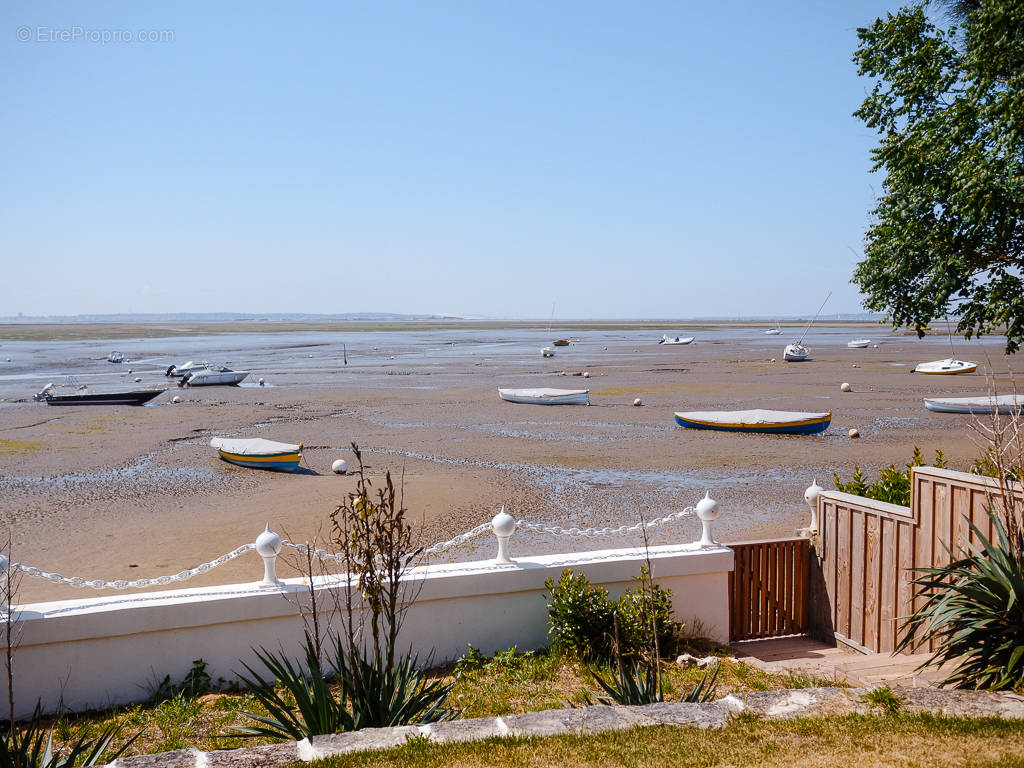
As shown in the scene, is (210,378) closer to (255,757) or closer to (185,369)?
(185,369)

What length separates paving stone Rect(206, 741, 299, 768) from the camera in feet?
13.9

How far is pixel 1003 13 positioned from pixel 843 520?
6287 millimetres

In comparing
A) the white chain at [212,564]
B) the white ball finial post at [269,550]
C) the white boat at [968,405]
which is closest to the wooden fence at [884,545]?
the white chain at [212,564]

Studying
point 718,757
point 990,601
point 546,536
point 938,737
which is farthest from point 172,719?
point 546,536

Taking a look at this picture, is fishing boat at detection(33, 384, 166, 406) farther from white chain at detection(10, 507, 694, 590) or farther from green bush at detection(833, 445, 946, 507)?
green bush at detection(833, 445, 946, 507)

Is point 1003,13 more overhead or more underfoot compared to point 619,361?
more overhead

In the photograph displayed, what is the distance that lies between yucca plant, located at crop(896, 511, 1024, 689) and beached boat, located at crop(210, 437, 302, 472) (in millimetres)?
18088

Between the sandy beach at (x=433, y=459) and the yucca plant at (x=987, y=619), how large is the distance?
1891 mm

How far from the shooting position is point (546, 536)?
14.5 metres

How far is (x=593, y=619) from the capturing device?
24.5 feet

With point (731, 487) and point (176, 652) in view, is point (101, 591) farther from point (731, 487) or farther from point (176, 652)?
point (731, 487)

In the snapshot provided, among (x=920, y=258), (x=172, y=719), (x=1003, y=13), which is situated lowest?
(x=172, y=719)

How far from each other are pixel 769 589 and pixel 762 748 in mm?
4497

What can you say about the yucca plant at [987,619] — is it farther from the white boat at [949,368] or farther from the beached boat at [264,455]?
the white boat at [949,368]
